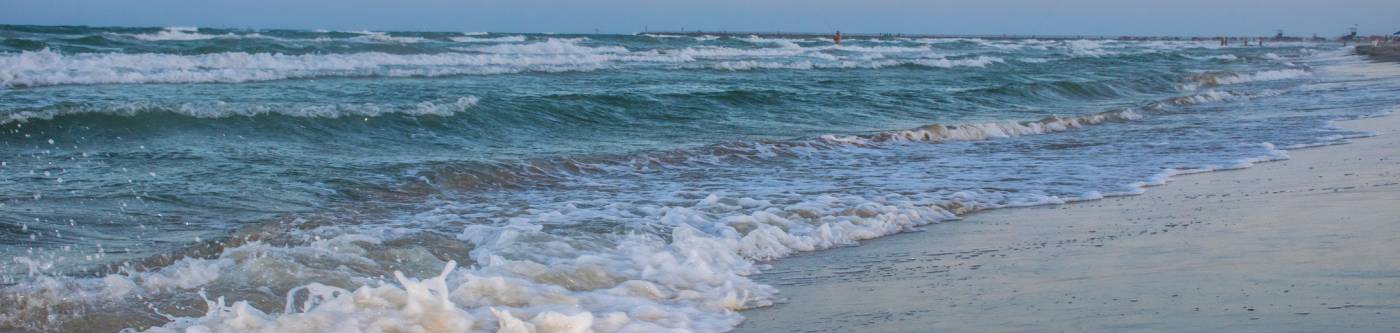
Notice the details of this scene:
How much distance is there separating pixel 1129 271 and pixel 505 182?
477 cm

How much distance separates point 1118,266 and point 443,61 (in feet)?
86.1

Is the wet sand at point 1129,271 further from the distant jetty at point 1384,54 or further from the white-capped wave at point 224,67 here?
the distant jetty at point 1384,54

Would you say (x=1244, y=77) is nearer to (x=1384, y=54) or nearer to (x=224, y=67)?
(x=1384, y=54)

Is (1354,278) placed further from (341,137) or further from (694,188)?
(341,137)

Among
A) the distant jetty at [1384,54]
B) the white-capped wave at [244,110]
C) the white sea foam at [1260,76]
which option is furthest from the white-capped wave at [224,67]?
the distant jetty at [1384,54]

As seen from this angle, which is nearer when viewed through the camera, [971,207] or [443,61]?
[971,207]

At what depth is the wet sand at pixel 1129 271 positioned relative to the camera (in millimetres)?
4195

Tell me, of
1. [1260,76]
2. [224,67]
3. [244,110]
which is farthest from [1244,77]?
[244,110]

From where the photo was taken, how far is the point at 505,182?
28.2 ft

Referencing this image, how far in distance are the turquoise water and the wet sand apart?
34 cm

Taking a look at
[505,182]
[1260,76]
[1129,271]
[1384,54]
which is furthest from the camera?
[1384,54]

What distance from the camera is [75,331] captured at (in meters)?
3.99

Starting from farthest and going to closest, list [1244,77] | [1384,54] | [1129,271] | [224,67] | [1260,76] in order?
[1384,54], [1260,76], [1244,77], [224,67], [1129,271]

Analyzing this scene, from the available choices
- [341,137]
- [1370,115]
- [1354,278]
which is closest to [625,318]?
[1354,278]
